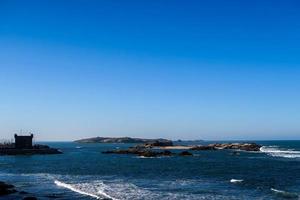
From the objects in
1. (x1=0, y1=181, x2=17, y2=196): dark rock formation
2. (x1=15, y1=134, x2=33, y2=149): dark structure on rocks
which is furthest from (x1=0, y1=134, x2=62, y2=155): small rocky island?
(x1=0, y1=181, x2=17, y2=196): dark rock formation

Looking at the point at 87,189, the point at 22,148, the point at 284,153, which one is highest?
the point at 22,148

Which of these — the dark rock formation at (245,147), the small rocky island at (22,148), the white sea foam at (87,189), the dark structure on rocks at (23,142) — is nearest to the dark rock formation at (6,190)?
the white sea foam at (87,189)

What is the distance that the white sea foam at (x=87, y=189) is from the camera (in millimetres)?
44219

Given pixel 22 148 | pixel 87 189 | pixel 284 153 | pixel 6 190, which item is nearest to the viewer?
pixel 6 190

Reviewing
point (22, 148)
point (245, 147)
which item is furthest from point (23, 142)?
point (245, 147)

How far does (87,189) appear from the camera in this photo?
4884 centimetres

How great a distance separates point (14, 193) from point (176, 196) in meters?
15.9

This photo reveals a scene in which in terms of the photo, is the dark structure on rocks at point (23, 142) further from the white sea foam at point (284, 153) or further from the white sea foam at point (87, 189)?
the white sea foam at point (87, 189)

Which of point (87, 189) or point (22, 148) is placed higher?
point (22, 148)

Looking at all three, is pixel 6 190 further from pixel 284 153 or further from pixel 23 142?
pixel 284 153

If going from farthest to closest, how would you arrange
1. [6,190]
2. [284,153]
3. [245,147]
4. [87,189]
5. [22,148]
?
[245,147], [284,153], [22,148], [87,189], [6,190]

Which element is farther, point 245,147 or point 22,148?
point 245,147

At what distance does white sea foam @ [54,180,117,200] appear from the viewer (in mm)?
44219

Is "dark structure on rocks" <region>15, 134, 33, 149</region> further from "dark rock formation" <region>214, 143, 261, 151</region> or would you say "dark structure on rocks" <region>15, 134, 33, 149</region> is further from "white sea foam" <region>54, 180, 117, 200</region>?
"white sea foam" <region>54, 180, 117, 200</region>
